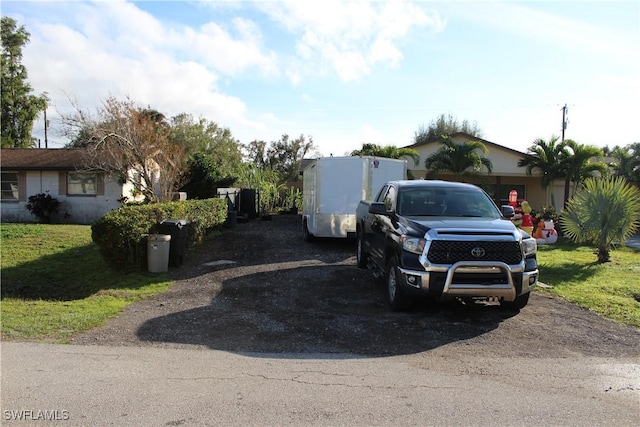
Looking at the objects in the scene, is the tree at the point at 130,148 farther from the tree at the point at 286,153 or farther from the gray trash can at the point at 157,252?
the tree at the point at 286,153

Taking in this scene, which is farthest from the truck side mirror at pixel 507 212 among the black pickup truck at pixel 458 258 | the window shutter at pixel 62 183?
the window shutter at pixel 62 183

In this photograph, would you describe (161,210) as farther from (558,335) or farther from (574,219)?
(574,219)

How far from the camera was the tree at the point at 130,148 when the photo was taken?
19.5 m

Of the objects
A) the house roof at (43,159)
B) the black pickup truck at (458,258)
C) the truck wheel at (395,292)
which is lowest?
the truck wheel at (395,292)

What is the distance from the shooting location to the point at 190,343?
20.8ft

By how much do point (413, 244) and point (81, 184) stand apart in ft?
68.8

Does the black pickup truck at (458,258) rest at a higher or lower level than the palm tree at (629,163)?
lower

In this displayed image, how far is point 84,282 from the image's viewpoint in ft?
40.5

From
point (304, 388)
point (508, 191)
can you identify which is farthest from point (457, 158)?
point (304, 388)

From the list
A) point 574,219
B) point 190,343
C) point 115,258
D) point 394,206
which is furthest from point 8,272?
point 574,219

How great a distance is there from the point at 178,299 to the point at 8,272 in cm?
770

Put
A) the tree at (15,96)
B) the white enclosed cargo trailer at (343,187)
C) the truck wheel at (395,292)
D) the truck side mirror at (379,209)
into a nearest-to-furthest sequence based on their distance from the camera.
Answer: the truck wheel at (395,292) → the truck side mirror at (379,209) → the white enclosed cargo trailer at (343,187) → the tree at (15,96)

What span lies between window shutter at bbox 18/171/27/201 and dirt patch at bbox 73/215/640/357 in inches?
689

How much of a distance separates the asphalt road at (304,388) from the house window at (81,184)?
19036mm
